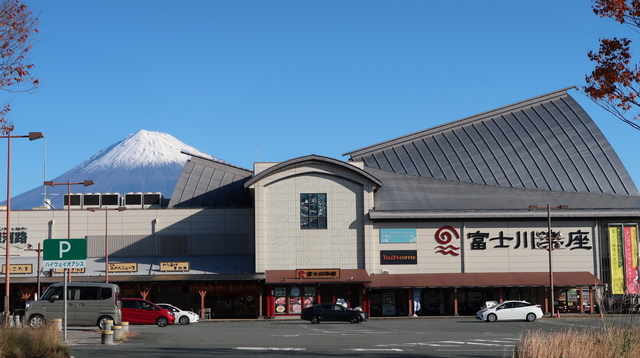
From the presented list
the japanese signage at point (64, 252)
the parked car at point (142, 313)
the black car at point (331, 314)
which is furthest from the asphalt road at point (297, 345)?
the black car at point (331, 314)

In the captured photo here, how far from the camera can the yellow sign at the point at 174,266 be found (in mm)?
67438

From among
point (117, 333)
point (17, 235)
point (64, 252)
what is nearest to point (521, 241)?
point (17, 235)

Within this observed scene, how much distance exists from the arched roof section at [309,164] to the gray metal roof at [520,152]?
37.2ft

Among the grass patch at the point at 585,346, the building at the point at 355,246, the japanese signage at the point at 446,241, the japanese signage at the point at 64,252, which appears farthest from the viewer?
the japanese signage at the point at 446,241

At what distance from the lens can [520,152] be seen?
79938 mm

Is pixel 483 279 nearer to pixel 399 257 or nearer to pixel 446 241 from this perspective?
pixel 446 241

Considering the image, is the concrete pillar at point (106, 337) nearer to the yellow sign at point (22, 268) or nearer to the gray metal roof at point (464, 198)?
the yellow sign at point (22, 268)

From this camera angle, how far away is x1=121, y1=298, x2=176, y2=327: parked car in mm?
48469

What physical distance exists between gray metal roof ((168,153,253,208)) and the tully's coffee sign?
1559 cm

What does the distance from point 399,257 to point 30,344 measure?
47.3 metres

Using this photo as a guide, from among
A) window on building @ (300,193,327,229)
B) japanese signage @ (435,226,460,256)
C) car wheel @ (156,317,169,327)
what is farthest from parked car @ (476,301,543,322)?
car wheel @ (156,317,169,327)

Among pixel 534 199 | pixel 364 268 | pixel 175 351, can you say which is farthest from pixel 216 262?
pixel 175 351

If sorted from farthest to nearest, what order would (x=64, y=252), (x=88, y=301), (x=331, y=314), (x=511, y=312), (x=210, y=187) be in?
1. (x=210, y=187)
2. (x=331, y=314)
3. (x=511, y=312)
4. (x=88, y=301)
5. (x=64, y=252)

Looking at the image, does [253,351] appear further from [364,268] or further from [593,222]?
[593,222]
